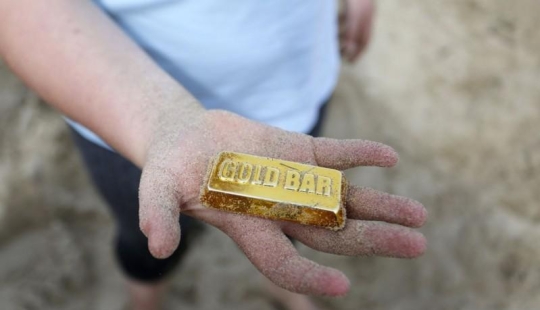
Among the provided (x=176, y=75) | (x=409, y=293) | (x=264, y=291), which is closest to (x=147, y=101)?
(x=176, y=75)

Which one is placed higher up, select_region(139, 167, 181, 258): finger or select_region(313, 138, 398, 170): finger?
select_region(313, 138, 398, 170): finger

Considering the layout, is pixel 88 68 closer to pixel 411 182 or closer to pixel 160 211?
pixel 160 211

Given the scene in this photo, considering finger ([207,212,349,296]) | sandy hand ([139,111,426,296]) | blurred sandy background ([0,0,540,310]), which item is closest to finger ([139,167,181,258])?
sandy hand ([139,111,426,296])

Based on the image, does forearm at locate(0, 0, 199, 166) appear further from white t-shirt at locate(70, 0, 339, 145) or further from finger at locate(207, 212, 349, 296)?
finger at locate(207, 212, 349, 296)

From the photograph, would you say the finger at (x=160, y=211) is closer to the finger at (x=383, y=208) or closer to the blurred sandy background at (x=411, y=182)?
the finger at (x=383, y=208)

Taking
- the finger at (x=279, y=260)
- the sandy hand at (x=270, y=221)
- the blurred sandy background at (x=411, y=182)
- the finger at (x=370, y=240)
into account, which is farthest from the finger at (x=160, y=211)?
the blurred sandy background at (x=411, y=182)

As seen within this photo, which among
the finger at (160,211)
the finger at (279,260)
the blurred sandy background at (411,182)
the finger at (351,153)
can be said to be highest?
the finger at (351,153)
